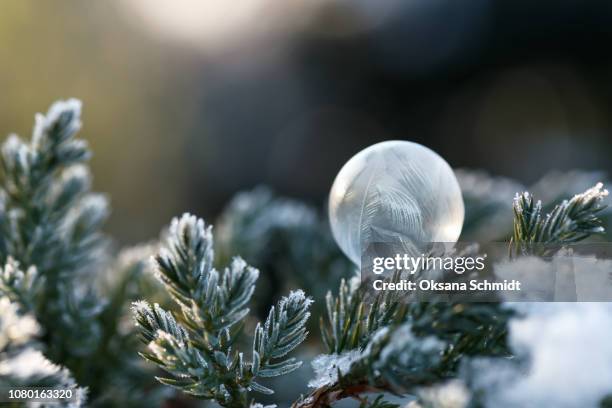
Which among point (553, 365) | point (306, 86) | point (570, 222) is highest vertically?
point (306, 86)

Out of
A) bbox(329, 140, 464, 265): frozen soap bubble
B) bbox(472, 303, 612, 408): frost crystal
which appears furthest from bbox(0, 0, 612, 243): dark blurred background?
bbox(472, 303, 612, 408): frost crystal

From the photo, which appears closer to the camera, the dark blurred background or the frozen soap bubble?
the frozen soap bubble

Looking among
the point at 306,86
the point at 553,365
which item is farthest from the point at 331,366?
the point at 306,86

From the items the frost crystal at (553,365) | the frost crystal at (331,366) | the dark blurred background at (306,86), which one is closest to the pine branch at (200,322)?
the frost crystal at (331,366)

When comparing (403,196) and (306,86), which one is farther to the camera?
(306,86)

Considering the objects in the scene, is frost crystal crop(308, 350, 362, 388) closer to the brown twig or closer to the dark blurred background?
the brown twig

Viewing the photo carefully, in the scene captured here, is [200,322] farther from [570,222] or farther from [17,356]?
[570,222]

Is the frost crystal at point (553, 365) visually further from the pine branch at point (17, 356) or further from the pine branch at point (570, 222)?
the pine branch at point (17, 356)
